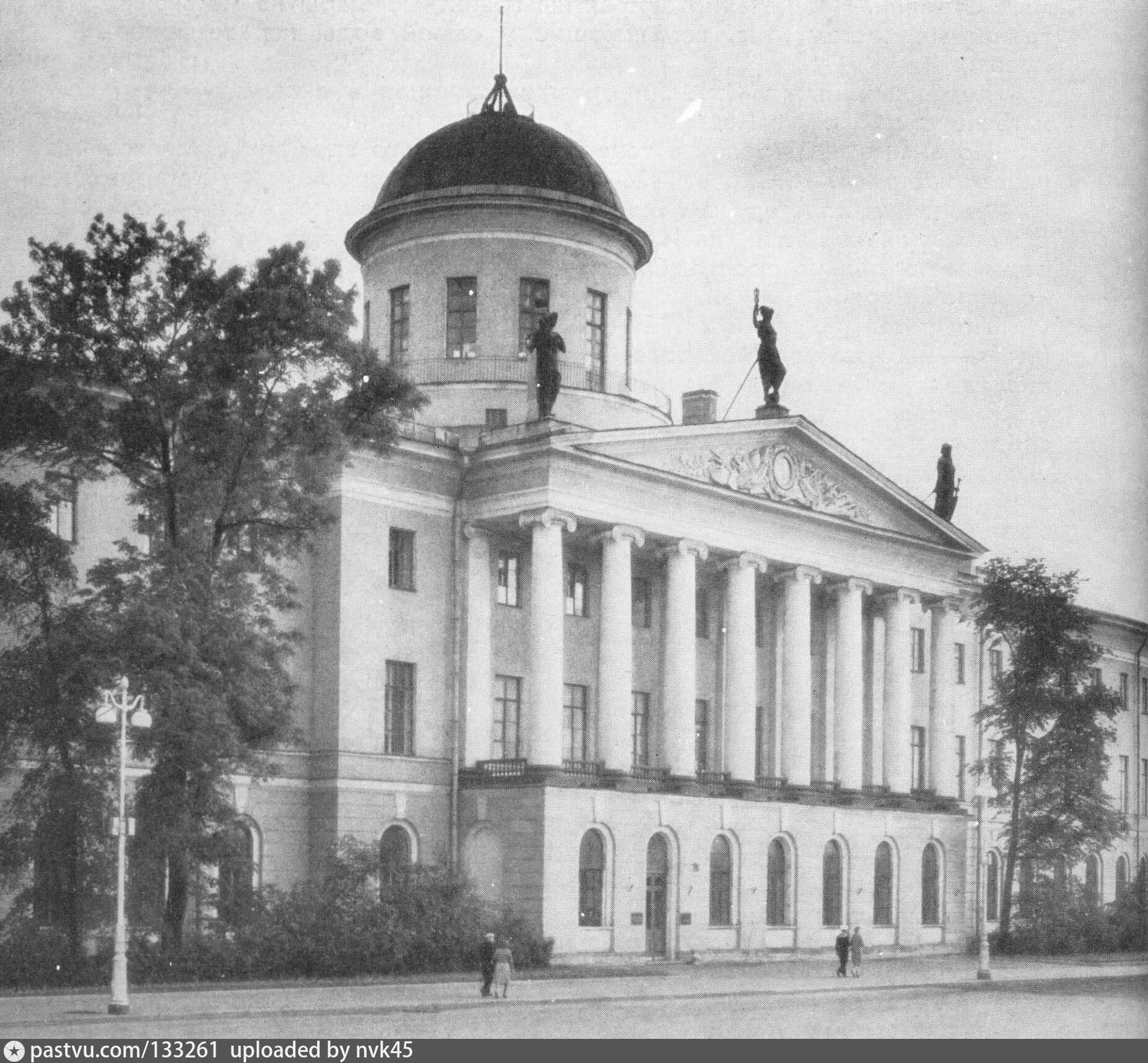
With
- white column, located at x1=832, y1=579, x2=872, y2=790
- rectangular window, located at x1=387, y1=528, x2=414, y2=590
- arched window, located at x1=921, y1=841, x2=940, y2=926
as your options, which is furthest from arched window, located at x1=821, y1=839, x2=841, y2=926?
rectangular window, located at x1=387, y1=528, x2=414, y2=590

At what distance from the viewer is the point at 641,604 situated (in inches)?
2341

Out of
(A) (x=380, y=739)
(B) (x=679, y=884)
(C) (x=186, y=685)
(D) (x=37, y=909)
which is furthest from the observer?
(B) (x=679, y=884)

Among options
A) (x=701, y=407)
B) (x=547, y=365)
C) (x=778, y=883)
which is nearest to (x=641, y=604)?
(x=701, y=407)

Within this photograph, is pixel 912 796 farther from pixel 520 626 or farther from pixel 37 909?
pixel 37 909

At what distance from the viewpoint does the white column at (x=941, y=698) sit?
220 feet

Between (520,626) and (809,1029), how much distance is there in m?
25.9

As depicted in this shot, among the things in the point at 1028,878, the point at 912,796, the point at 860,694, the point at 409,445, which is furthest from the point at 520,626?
the point at 1028,878

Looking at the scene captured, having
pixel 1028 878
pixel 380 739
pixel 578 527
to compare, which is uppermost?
pixel 578 527

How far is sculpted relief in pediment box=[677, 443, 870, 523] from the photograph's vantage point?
191 feet

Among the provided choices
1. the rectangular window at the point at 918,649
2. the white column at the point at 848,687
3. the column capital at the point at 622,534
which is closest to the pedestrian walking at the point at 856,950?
the white column at the point at 848,687

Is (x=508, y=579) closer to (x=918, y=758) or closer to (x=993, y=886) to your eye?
(x=918, y=758)

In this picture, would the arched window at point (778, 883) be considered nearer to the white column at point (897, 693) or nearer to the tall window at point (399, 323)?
the white column at point (897, 693)

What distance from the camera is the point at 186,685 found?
124 feet

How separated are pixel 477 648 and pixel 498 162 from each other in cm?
1627
